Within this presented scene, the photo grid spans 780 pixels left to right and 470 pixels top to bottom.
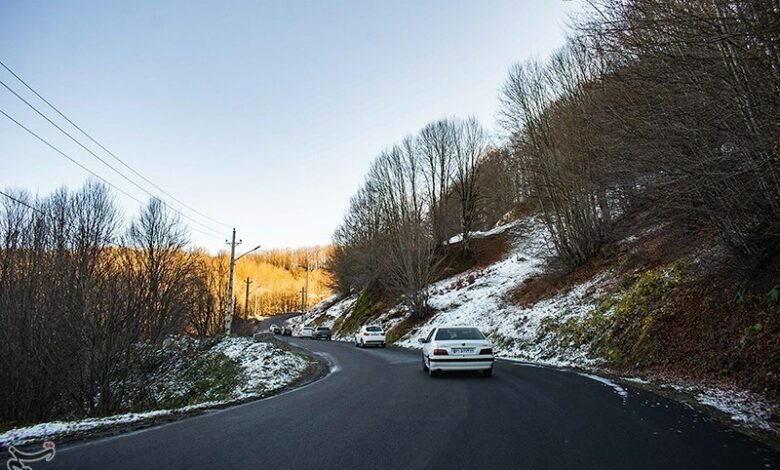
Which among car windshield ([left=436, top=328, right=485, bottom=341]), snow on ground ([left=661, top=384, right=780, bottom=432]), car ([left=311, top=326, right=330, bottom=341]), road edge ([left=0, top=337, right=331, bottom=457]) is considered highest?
car ([left=311, top=326, right=330, bottom=341])

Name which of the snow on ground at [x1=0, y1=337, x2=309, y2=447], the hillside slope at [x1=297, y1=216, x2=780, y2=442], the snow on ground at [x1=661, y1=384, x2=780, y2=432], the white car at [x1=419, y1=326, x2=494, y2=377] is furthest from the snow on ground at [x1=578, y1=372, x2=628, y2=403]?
the snow on ground at [x1=0, y1=337, x2=309, y2=447]

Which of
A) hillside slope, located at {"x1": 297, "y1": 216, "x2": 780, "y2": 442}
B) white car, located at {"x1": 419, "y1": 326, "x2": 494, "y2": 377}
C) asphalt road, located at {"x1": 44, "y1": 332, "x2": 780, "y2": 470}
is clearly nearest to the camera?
asphalt road, located at {"x1": 44, "y1": 332, "x2": 780, "y2": 470}

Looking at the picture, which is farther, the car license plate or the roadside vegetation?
the car license plate

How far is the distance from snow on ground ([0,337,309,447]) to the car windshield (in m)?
4.86

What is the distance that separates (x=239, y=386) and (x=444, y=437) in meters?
10.9

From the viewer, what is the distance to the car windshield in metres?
13.3

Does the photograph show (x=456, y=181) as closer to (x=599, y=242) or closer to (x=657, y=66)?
(x=599, y=242)

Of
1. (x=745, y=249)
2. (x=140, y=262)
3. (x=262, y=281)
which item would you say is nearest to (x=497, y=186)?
(x=140, y=262)

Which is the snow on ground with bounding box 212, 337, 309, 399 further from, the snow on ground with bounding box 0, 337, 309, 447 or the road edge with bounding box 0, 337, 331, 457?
the road edge with bounding box 0, 337, 331, 457

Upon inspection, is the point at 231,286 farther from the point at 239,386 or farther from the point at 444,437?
the point at 444,437

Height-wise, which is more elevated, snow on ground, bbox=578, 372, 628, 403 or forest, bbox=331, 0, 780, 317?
forest, bbox=331, 0, 780, 317

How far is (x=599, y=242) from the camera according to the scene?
81.4 ft

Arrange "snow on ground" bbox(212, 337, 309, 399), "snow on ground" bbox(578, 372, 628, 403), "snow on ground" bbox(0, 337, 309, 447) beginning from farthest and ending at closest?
"snow on ground" bbox(212, 337, 309, 399), "snow on ground" bbox(578, 372, 628, 403), "snow on ground" bbox(0, 337, 309, 447)

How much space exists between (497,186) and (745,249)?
33.8 metres
